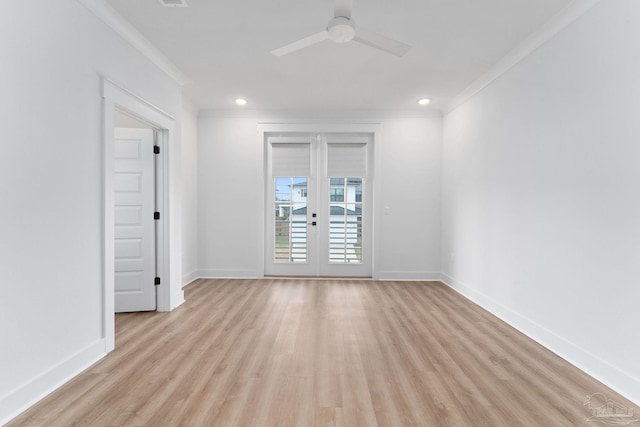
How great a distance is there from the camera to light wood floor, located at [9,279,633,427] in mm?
1988

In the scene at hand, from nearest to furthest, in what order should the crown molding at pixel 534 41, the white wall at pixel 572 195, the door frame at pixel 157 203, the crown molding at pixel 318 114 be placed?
the white wall at pixel 572 195, the crown molding at pixel 534 41, the door frame at pixel 157 203, the crown molding at pixel 318 114

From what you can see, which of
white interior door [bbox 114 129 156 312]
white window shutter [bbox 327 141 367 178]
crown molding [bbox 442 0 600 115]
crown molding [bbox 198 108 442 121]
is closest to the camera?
crown molding [bbox 442 0 600 115]

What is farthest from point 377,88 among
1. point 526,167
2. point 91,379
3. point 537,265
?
point 91,379

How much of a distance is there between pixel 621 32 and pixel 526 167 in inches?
51.1

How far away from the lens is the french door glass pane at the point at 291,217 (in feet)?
19.4

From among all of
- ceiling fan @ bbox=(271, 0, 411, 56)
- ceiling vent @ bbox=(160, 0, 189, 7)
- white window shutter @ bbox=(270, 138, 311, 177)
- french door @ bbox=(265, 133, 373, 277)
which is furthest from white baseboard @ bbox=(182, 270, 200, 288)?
ceiling fan @ bbox=(271, 0, 411, 56)

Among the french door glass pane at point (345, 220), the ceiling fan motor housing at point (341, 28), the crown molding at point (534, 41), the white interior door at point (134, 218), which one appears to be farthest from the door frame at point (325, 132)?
the ceiling fan motor housing at point (341, 28)

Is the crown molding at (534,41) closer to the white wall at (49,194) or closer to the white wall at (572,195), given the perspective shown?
the white wall at (572,195)

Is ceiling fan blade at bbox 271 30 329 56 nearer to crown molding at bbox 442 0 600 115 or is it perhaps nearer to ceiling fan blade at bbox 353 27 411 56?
ceiling fan blade at bbox 353 27 411 56

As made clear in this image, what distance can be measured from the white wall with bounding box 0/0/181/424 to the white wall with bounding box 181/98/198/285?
2419mm

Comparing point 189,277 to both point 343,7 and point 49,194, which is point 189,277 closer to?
point 49,194

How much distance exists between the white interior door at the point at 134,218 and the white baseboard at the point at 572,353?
394 centimetres

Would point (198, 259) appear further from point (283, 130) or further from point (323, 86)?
point (323, 86)

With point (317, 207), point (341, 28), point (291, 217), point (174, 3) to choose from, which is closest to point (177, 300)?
point (291, 217)
